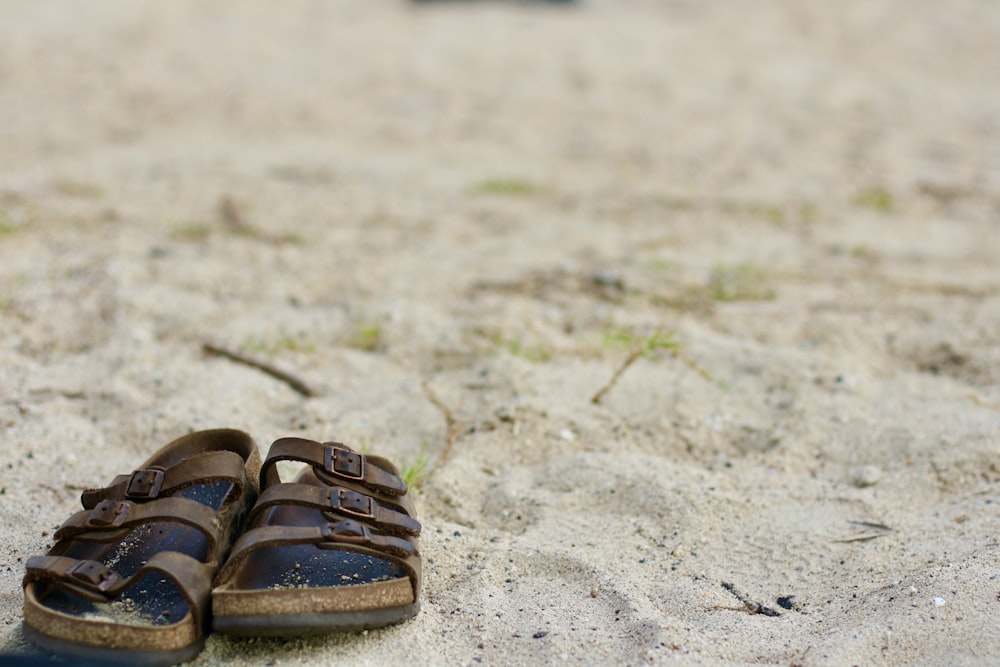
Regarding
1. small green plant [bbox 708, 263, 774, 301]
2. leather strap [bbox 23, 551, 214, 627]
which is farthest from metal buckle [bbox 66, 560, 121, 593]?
small green plant [bbox 708, 263, 774, 301]

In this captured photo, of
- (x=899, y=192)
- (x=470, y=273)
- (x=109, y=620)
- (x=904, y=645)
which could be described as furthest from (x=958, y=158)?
(x=109, y=620)

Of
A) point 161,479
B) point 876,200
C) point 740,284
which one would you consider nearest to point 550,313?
point 740,284

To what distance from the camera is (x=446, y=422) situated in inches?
101

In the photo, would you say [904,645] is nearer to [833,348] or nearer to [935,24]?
[833,348]

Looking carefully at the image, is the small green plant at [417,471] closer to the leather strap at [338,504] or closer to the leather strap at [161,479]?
the leather strap at [338,504]

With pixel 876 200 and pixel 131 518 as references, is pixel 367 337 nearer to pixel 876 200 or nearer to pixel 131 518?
pixel 131 518

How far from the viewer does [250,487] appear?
2012mm

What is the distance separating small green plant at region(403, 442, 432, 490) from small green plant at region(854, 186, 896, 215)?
282 cm

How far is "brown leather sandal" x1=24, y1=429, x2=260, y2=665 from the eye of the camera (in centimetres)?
161

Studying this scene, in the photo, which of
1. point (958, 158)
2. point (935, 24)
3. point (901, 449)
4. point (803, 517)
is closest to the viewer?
point (803, 517)

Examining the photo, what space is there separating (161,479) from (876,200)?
3.61 metres

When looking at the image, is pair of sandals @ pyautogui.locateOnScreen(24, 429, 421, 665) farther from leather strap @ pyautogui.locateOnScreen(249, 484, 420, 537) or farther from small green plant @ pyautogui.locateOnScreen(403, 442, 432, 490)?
small green plant @ pyautogui.locateOnScreen(403, 442, 432, 490)

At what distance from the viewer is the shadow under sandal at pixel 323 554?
168cm

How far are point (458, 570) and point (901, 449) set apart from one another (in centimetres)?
124
